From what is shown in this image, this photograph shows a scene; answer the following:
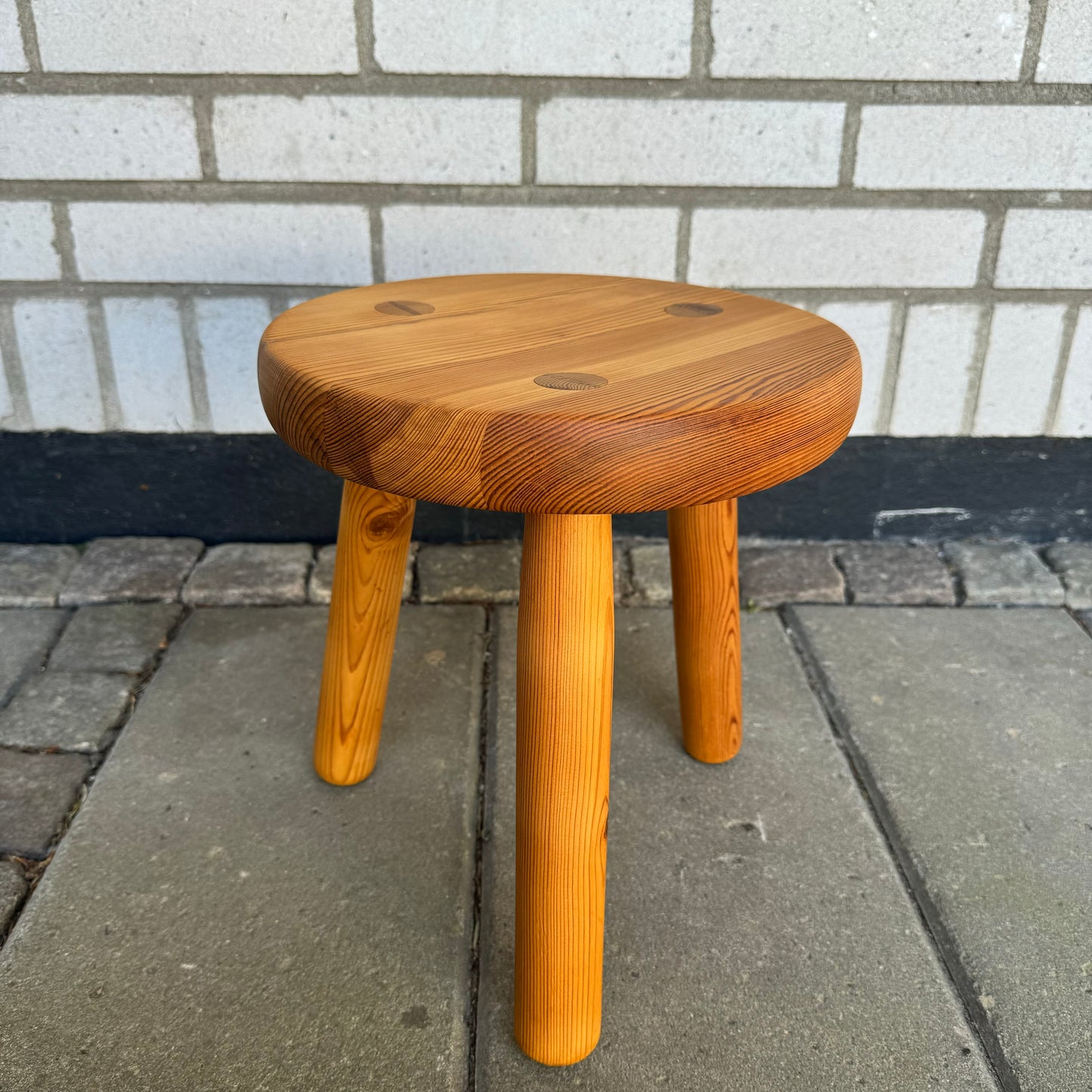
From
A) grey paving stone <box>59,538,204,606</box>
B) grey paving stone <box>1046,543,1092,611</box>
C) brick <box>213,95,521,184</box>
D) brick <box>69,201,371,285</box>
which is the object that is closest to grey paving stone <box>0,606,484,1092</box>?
grey paving stone <box>59,538,204,606</box>

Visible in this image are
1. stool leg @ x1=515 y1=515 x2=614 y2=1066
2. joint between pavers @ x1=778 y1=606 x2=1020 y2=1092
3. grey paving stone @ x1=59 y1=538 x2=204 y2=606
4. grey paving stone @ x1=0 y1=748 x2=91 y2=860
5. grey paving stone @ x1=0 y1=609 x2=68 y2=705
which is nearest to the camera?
stool leg @ x1=515 y1=515 x2=614 y2=1066

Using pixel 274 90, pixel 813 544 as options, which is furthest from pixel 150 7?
pixel 813 544

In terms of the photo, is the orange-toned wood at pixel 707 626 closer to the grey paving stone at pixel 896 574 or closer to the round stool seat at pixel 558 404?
the round stool seat at pixel 558 404

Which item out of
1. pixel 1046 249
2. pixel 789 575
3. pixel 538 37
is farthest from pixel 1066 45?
pixel 789 575

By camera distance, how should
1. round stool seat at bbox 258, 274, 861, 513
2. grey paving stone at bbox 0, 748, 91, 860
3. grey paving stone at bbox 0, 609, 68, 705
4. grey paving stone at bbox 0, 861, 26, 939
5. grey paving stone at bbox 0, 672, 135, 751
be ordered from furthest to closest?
1. grey paving stone at bbox 0, 609, 68, 705
2. grey paving stone at bbox 0, 672, 135, 751
3. grey paving stone at bbox 0, 748, 91, 860
4. grey paving stone at bbox 0, 861, 26, 939
5. round stool seat at bbox 258, 274, 861, 513

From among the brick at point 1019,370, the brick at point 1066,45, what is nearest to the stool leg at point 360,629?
the brick at point 1019,370

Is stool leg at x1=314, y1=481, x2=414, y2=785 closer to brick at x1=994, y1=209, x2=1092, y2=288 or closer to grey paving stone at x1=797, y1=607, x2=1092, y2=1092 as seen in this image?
grey paving stone at x1=797, y1=607, x2=1092, y2=1092

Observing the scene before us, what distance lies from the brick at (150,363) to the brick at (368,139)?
272mm

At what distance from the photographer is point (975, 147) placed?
1.59m

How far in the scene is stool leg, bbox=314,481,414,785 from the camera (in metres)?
1.14

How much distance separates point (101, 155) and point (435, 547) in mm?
830

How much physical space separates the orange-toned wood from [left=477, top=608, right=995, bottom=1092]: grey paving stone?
6 centimetres

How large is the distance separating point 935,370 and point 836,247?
28 centimetres

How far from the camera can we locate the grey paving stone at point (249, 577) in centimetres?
168
